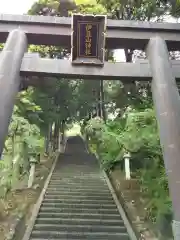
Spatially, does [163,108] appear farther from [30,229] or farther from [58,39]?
[30,229]

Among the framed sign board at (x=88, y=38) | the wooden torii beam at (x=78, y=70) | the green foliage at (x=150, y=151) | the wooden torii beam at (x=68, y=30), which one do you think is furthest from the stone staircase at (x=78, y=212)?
the wooden torii beam at (x=68, y=30)

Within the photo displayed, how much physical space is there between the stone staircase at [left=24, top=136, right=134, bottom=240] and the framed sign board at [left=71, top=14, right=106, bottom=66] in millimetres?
4457

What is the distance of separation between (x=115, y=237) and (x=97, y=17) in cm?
549

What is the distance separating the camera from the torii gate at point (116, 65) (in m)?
5.51

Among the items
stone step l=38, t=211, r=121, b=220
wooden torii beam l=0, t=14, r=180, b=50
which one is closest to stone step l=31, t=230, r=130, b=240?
stone step l=38, t=211, r=121, b=220

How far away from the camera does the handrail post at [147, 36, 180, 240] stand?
5.05 m

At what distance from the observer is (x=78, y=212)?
890 cm

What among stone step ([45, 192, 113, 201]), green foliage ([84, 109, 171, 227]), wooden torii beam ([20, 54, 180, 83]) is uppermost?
wooden torii beam ([20, 54, 180, 83])

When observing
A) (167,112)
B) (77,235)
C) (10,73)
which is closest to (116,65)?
(167,112)

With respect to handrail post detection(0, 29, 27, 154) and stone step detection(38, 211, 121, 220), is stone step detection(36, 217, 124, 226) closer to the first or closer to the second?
stone step detection(38, 211, 121, 220)

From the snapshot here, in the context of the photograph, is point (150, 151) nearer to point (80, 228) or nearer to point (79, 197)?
point (80, 228)

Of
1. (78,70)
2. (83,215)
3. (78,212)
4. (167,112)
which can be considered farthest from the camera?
(78,212)

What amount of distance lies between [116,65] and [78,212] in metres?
4.78

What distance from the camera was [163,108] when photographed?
5883 millimetres
